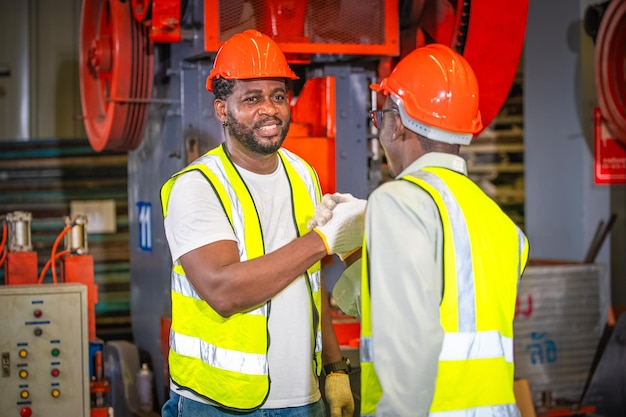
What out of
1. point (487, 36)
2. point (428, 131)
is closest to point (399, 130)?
point (428, 131)

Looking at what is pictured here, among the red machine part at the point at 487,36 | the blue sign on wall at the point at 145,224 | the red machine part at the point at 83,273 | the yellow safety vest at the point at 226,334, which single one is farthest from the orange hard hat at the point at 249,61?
the blue sign on wall at the point at 145,224

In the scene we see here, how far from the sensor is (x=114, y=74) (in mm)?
4547

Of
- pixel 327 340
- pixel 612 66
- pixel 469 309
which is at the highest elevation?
pixel 612 66

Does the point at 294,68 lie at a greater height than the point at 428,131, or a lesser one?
greater

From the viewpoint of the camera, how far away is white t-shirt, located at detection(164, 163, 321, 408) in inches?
96.4

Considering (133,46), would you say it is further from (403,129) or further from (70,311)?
(403,129)

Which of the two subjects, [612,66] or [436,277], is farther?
[612,66]

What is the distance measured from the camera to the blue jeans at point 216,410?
8.23ft

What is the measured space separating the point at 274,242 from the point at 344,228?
0.26m

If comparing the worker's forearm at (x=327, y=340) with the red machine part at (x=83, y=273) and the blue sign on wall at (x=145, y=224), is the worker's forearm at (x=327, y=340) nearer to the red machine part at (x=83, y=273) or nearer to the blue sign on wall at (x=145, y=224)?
the red machine part at (x=83, y=273)

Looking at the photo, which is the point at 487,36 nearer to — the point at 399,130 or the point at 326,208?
the point at 326,208

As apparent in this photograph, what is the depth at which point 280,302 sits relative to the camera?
8.45 feet

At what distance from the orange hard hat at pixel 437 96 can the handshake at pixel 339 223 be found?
15.6 inches

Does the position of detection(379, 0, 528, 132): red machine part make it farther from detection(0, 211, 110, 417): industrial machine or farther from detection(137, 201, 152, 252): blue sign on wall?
detection(0, 211, 110, 417): industrial machine
